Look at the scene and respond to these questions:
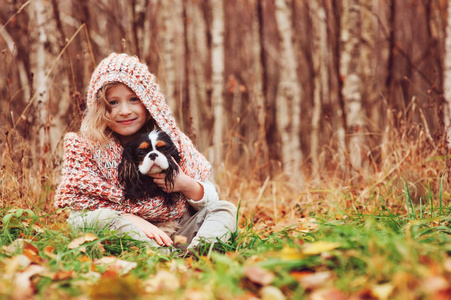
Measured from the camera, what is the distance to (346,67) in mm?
5289

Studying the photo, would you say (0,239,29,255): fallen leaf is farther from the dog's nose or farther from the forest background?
the dog's nose

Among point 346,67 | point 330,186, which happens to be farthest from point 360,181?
point 346,67

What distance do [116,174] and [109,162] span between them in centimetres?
9

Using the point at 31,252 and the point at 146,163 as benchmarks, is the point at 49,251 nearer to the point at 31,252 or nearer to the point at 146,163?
the point at 31,252

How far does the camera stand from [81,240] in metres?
2.24

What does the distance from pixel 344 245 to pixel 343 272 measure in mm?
143

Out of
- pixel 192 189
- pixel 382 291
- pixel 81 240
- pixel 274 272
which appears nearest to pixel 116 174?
pixel 192 189

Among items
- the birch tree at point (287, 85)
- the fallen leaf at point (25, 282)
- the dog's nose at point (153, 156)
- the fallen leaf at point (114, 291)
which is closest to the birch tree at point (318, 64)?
the birch tree at point (287, 85)

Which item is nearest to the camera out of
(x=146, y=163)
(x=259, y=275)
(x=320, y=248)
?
(x=259, y=275)

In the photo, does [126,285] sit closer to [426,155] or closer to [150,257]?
[150,257]

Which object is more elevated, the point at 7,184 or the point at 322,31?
the point at 322,31

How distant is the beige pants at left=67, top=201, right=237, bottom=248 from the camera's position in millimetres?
2582

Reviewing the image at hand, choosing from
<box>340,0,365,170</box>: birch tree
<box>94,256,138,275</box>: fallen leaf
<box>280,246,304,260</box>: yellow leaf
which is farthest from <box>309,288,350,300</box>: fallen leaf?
<box>340,0,365,170</box>: birch tree

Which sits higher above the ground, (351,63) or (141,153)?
(351,63)
